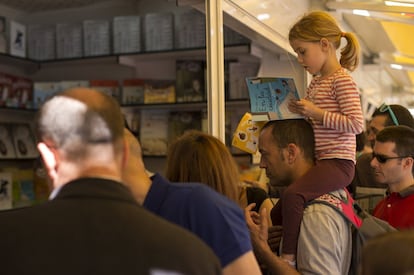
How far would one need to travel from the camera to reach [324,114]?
8.16ft

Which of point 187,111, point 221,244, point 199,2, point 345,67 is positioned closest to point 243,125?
Answer: point 345,67

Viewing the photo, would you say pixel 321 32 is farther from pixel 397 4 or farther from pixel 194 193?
pixel 397 4

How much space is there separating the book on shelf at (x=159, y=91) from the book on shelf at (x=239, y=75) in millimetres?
580

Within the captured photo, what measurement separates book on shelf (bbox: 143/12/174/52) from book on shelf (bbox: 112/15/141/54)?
0.08m

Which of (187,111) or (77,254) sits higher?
(187,111)

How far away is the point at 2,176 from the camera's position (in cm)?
540

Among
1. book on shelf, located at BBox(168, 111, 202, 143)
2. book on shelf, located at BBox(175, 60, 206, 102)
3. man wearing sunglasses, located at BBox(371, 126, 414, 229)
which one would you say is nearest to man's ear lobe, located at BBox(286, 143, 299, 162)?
man wearing sunglasses, located at BBox(371, 126, 414, 229)

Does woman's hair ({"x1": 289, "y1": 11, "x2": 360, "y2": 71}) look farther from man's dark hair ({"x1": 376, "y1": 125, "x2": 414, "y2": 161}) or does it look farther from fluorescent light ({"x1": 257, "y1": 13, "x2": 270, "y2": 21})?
fluorescent light ({"x1": 257, "y1": 13, "x2": 270, "y2": 21})

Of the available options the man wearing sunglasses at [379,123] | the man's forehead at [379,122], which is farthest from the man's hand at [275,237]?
the man's forehead at [379,122]

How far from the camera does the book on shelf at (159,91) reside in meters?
5.69

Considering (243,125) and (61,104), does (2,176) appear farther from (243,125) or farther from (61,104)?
(61,104)

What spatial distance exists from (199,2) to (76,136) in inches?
75.6

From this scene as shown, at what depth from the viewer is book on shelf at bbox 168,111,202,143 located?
5.73 metres

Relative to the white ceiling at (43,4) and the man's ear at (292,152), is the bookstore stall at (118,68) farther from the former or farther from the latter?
the man's ear at (292,152)
